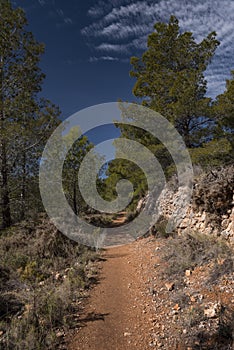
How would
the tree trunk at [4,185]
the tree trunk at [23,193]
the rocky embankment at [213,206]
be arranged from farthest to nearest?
the tree trunk at [23,193] < the tree trunk at [4,185] < the rocky embankment at [213,206]

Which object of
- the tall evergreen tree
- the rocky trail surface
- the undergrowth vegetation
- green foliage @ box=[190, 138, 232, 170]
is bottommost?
the rocky trail surface

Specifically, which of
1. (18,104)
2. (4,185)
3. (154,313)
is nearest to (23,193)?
(4,185)

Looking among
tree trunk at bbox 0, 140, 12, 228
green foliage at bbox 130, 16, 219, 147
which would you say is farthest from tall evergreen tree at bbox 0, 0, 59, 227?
green foliage at bbox 130, 16, 219, 147

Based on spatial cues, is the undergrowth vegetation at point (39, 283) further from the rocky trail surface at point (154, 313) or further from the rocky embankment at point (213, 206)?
the rocky embankment at point (213, 206)

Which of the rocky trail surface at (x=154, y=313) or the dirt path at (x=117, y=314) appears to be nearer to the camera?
the rocky trail surface at (x=154, y=313)

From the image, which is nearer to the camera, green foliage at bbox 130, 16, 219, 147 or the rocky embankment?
the rocky embankment

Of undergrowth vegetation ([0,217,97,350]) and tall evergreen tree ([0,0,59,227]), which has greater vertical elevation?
tall evergreen tree ([0,0,59,227])

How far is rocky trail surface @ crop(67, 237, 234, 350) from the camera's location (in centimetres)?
320

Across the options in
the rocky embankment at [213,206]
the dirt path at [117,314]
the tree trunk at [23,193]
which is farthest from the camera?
the tree trunk at [23,193]

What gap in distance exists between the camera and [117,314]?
13.5 ft

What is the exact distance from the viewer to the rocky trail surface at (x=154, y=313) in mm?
3201

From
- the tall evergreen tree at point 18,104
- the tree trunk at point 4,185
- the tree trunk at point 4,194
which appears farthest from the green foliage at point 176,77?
the tree trunk at point 4,194

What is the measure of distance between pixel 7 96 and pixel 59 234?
6243 mm

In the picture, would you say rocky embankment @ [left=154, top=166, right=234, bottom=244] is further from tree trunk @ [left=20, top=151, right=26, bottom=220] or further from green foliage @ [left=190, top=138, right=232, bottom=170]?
tree trunk @ [left=20, top=151, right=26, bottom=220]
